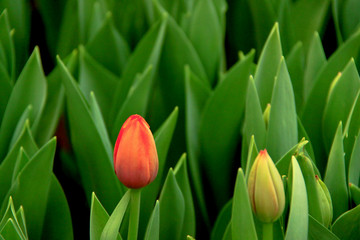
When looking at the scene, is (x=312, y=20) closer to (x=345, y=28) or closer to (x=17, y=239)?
(x=345, y=28)

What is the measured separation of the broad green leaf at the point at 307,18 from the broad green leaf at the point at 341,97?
372mm

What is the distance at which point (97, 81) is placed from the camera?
1146 millimetres

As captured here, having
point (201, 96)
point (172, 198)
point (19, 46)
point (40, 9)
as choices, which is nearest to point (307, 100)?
point (201, 96)

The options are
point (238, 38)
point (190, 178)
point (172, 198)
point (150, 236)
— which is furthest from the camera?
point (238, 38)

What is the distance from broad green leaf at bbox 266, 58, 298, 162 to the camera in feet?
2.74

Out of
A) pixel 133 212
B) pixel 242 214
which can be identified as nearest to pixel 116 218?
pixel 133 212

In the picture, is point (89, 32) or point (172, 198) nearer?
point (172, 198)

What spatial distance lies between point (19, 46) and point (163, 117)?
0.41m

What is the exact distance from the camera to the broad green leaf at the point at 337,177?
81 centimetres

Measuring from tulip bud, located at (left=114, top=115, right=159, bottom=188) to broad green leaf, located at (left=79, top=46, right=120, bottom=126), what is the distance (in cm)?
50

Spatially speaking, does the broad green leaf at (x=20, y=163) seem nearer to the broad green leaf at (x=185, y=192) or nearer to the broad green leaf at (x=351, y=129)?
the broad green leaf at (x=185, y=192)

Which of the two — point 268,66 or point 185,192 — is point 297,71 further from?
point 185,192

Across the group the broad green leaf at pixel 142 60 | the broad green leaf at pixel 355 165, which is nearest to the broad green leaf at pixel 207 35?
the broad green leaf at pixel 142 60

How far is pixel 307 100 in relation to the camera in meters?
1.02
